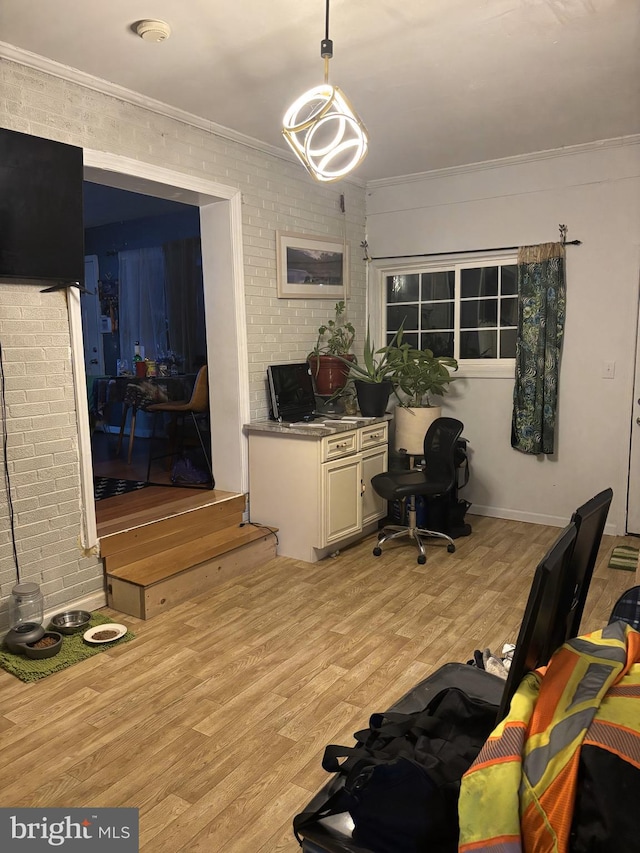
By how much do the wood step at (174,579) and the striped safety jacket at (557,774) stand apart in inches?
103

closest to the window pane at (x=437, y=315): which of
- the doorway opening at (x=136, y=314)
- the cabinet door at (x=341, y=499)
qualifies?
the cabinet door at (x=341, y=499)

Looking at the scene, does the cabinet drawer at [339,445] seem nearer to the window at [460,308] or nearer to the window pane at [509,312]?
the window at [460,308]

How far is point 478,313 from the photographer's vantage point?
5.17 meters

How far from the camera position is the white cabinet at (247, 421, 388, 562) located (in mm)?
4078

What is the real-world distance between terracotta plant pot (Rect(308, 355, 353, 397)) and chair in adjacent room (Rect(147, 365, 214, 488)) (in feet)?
2.72

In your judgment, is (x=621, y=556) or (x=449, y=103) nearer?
(x=449, y=103)

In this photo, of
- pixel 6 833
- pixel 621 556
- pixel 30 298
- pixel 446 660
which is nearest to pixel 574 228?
pixel 621 556

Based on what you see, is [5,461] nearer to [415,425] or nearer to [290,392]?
[290,392]

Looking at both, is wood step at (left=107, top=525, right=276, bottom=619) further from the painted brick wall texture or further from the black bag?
the black bag

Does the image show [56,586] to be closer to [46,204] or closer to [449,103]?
[46,204]

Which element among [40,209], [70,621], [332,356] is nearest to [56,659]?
[70,621]

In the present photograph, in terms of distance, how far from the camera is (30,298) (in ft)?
10.1

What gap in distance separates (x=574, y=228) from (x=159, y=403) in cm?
356

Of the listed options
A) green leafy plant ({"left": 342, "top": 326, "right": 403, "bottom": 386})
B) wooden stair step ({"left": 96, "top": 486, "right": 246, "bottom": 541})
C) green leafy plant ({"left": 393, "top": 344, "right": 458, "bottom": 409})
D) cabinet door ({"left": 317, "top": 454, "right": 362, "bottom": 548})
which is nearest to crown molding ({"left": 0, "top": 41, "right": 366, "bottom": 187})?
green leafy plant ({"left": 342, "top": 326, "right": 403, "bottom": 386})
